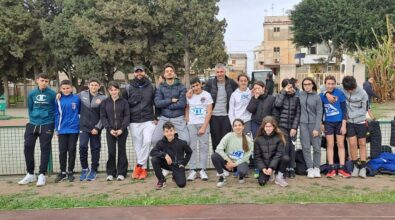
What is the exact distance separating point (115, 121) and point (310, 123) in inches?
124

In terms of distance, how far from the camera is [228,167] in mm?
6785

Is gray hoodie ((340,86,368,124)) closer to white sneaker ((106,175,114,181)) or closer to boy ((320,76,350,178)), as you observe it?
boy ((320,76,350,178))

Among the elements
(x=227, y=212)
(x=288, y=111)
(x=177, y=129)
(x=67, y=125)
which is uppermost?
(x=288, y=111)

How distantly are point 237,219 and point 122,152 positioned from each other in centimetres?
270

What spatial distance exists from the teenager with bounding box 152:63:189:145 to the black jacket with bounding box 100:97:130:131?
0.50 m

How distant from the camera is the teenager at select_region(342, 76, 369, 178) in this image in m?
7.12

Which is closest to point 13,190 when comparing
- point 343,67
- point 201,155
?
point 201,155

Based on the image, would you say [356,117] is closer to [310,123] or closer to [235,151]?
[310,123]

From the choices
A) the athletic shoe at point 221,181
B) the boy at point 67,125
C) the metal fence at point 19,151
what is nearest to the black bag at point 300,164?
the metal fence at point 19,151

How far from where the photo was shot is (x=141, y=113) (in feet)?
23.3

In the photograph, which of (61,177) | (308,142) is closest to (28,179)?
(61,177)

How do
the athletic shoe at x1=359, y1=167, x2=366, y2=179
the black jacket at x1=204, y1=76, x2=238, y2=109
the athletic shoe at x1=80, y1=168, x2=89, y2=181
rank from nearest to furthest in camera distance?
the athletic shoe at x1=359, y1=167, x2=366, y2=179, the athletic shoe at x1=80, y1=168, x2=89, y2=181, the black jacket at x1=204, y1=76, x2=238, y2=109

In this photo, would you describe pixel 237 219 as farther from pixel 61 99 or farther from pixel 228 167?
pixel 61 99

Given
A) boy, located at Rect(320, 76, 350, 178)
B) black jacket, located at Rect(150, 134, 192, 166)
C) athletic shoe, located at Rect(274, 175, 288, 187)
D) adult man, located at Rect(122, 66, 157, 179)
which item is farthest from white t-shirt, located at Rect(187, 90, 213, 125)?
boy, located at Rect(320, 76, 350, 178)
